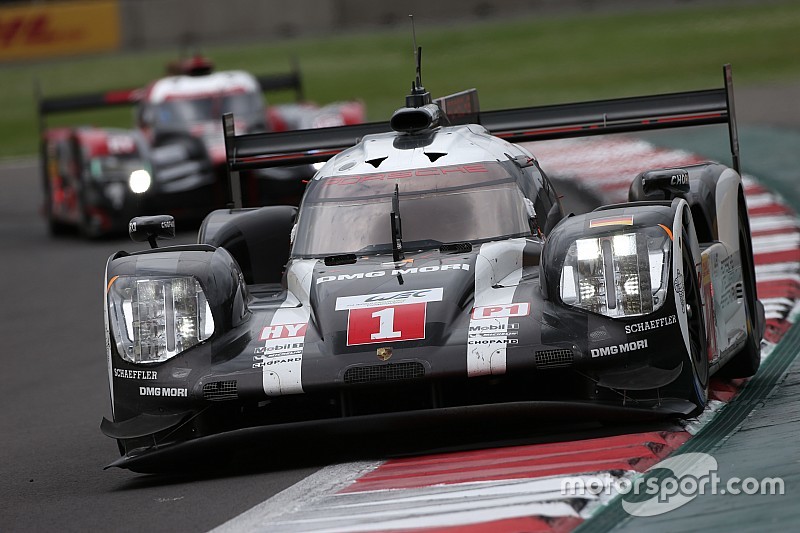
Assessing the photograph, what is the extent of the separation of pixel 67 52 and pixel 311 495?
3978 centimetres

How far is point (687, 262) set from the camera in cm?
679

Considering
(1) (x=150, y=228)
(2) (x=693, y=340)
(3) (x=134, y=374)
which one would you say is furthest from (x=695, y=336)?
(1) (x=150, y=228)

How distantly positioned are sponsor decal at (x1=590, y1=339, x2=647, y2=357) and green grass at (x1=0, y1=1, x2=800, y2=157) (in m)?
23.6

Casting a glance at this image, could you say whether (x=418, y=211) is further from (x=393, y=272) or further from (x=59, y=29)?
(x=59, y=29)

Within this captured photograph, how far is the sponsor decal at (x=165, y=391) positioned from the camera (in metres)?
6.64

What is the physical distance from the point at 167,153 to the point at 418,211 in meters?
12.4

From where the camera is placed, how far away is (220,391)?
6.56m

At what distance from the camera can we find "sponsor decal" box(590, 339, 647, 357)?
20.9 feet

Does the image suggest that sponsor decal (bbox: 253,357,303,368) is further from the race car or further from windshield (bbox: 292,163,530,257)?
the race car

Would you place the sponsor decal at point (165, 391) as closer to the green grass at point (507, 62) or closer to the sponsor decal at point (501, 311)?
the sponsor decal at point (501, 311)

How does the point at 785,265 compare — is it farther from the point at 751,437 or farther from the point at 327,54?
the point at 327,54

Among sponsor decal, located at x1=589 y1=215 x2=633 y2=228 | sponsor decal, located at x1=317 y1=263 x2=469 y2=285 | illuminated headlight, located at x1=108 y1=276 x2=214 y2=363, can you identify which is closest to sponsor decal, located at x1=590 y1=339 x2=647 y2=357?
sponsor decal, located at x1=589 y1=215 x2=633 y2=228

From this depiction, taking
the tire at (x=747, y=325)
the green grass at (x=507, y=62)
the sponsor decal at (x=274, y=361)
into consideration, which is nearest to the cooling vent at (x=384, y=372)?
the sponsor decal at (x=274, y=361)

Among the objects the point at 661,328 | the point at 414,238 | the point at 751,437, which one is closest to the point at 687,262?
the point at 661,328
